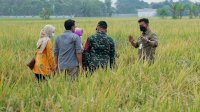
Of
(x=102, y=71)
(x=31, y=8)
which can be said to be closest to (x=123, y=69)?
(x=102, y=71)

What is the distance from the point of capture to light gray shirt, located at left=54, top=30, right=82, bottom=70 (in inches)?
256

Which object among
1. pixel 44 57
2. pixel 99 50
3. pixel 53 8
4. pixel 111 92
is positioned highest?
Answer: pixel 99 50

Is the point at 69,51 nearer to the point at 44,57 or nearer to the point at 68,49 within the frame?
the point at 68,49

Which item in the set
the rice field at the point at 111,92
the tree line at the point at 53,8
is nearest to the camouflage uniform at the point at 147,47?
the rice field at the point at 111,92

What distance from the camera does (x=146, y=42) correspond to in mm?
7516

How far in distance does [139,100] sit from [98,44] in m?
1.66

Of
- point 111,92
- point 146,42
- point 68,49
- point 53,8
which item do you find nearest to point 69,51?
point 68,49

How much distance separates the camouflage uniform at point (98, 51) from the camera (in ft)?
21.7

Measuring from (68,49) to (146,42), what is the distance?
1.70 m

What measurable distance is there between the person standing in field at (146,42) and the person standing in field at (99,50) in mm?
851

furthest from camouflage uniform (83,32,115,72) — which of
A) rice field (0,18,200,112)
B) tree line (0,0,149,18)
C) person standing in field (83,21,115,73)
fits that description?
tree line (0,0,149,18)

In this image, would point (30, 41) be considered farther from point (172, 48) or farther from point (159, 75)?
point (159, 75)

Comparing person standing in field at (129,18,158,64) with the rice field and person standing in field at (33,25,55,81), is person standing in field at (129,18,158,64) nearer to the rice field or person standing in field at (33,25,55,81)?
the rice field

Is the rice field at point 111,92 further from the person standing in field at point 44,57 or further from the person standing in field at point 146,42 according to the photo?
the person standing in field at point 44,57
